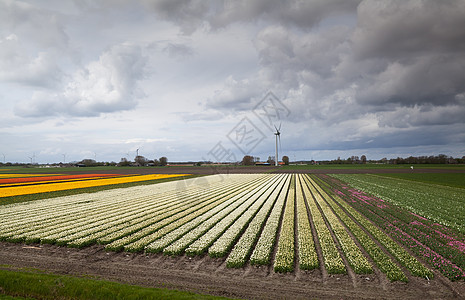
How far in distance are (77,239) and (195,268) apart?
7.19 m

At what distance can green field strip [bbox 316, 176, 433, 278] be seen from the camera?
833cm

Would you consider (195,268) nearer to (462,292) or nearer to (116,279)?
(116,279)

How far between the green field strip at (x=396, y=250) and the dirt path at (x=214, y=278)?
1.73 ft

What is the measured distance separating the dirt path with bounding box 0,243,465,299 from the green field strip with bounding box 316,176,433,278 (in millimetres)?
529

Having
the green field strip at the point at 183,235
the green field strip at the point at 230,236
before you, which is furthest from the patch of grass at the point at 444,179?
the green field strip at the point at 183,235

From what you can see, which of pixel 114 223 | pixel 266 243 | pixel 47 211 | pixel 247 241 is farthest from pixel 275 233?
pixel 47 211

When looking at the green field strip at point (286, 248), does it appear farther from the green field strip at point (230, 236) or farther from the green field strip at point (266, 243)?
the green field strip at point (230, 236)

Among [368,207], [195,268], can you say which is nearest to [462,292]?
[195,268]

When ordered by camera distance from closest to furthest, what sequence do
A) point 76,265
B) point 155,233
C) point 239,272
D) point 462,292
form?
1. point 462,292
2. point 239,272
3. point 76,265
4. point 155,233

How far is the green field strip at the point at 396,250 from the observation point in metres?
8.33

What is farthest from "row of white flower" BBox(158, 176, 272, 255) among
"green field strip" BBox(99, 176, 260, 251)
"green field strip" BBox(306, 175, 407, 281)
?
"green field strip" BBox(306, 175, 407, 281)

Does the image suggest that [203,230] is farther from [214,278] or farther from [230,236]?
[214,278]

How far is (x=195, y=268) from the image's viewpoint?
8.95m

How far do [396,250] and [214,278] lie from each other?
26.3ft
